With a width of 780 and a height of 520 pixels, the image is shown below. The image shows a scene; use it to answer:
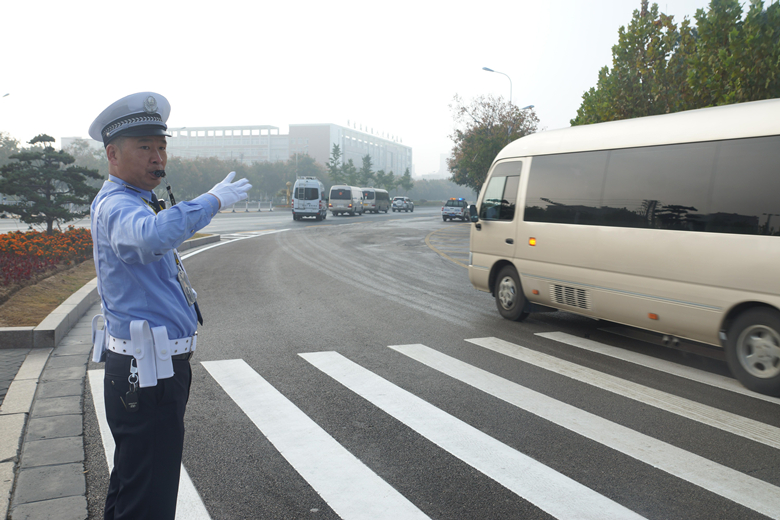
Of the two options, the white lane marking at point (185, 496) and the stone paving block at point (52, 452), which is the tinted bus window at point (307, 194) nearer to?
the white lane marking at point (185, 496)

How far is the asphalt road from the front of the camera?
3307mm

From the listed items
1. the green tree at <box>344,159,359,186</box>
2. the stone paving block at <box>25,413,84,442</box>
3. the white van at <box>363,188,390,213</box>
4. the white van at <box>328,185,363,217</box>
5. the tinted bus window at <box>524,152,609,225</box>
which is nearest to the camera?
the stone paving block at <box>25,413,84,442</box>

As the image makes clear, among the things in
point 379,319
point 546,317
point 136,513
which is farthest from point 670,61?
point 136,513

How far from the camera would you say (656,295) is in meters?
6.07

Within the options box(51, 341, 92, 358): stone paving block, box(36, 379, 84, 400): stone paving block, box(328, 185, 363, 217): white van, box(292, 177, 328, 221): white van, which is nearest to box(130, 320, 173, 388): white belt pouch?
box(36, 379, 84, 400): stone paving block

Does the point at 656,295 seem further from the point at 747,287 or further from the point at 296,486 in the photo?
the point at 296,486

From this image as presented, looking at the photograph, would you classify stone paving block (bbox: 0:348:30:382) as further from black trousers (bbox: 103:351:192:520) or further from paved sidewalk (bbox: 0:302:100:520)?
black trousers (bbox: 103:351:192:520)

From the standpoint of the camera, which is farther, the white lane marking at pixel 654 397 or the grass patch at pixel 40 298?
the grass patch at pixel 40 298

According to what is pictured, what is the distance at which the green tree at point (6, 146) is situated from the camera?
6839 cm

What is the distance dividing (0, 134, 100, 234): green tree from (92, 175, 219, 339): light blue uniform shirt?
15.2 m

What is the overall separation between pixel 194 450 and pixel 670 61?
693 inches

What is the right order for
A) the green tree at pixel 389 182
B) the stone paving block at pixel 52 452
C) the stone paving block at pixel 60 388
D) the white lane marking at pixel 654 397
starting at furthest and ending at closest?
the green tree at pixel 389 182, the stone paving block at pixel 60 388, the white lane marking at pixel 654 397, the stone paving block at pixel 52 452

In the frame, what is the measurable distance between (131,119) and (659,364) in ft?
18.6

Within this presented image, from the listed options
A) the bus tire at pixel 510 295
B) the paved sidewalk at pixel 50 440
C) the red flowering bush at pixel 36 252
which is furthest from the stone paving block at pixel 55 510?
the red flowering bush at pixel 36 252
